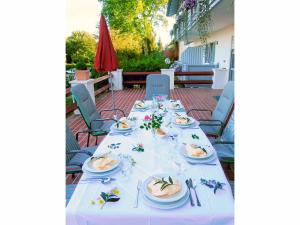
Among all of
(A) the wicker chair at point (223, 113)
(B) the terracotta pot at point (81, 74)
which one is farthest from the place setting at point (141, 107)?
(B) the terracotta pot at point (81, 74)

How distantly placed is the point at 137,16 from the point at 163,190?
1522 centimetres

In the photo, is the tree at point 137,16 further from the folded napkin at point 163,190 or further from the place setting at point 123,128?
the folded napkin at point 163,190

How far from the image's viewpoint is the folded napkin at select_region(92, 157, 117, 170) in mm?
1273

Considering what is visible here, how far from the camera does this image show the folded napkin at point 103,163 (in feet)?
4.18

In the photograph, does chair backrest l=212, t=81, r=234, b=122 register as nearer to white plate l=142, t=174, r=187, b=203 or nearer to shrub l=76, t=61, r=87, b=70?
white plate l=142, t=174, r=187, b=203

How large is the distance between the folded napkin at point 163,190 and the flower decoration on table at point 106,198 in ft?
0.56

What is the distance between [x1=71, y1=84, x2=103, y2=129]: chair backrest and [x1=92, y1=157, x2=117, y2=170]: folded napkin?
4.85 ft

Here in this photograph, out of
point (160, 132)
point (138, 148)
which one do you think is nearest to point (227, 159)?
point (160, 132)

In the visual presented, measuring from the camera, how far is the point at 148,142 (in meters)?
1.71
